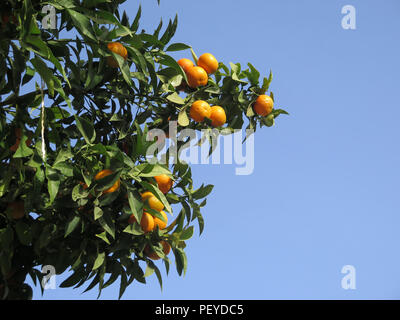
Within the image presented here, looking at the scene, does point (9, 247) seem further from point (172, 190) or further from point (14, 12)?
point (14, 12)

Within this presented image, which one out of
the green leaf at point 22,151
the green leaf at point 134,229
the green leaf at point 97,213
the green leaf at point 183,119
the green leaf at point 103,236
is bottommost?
the green leaf at point 103,236

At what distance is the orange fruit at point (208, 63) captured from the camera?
3163mm

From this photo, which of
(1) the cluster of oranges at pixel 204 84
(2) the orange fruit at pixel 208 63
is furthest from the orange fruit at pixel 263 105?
(2) the orange fruit at pixel 208 63

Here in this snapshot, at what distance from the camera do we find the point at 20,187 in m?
2.64

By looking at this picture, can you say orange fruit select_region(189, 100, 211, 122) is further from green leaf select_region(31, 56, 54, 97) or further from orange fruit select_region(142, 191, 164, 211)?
green leaf select_region(31, 56, 54, 97)

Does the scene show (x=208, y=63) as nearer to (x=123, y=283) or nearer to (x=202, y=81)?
(x=202, y=81)

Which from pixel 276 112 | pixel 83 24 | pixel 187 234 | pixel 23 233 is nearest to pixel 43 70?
pixel 83 24

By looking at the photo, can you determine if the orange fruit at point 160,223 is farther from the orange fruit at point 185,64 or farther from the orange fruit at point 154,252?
the orange fruit at point 185,64

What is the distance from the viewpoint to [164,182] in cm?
280

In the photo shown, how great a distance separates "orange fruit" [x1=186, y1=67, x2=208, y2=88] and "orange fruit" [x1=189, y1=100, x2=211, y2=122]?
0.47 ft

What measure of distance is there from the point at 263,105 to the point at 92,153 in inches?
36.1

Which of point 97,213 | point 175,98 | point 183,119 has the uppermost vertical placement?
point 175,98

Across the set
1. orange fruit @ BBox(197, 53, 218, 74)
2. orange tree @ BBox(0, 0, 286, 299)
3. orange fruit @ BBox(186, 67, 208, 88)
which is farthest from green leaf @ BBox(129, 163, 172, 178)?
orange fruit @ BBox(197, 53, 218, 74)

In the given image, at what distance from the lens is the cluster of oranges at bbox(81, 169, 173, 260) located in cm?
258
